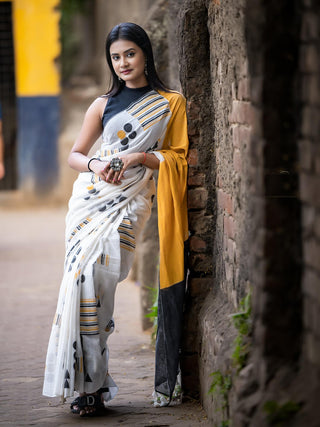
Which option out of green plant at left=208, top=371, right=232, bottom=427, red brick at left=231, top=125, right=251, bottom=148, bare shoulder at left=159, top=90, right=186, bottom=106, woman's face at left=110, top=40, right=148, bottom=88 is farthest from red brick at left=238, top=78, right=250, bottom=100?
green plant at left=208, top=371, right=232, bottom=427

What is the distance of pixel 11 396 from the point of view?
15.2 ft

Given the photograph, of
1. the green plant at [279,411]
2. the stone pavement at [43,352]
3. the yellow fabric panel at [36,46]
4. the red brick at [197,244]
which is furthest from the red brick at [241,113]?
the yellow fabric panel at [36,46]

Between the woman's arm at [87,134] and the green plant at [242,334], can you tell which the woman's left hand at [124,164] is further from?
the green plant at [242,334]

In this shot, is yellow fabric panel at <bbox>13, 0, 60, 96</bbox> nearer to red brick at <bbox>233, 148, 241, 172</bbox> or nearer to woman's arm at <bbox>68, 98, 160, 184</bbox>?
woman's arm at <bbox>68, 98, 160, 184</bbox>

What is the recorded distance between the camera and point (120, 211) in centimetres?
425

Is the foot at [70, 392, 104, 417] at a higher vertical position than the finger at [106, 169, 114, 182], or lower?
lower

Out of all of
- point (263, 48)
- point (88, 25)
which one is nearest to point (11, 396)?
point (263, 48)

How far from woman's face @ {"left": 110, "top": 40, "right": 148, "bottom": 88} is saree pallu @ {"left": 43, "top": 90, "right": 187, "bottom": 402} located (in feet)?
0.46

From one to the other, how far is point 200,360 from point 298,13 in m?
2.11

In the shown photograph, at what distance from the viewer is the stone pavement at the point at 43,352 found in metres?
4.18

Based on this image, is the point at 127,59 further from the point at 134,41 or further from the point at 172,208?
the point at 172,208

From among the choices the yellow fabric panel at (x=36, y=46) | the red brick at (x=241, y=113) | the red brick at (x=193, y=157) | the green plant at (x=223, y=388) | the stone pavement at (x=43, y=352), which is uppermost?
the yellow fabric panel at (x=36, y=46)

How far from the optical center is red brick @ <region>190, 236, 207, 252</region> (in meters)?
4.45

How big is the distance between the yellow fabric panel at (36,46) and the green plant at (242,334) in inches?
477
